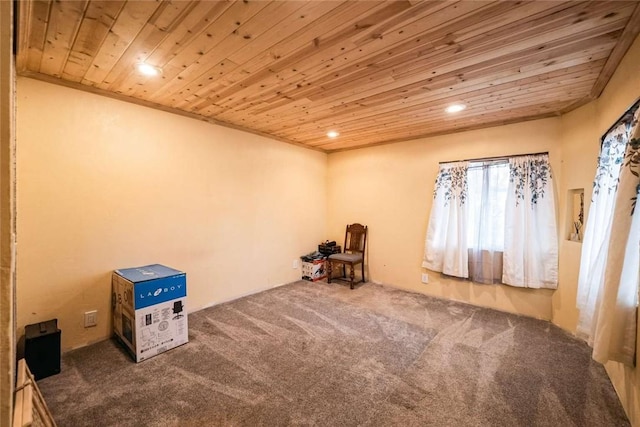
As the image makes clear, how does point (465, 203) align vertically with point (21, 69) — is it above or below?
below

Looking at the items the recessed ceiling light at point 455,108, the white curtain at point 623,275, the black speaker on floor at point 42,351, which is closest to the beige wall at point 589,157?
the white curtain at point 623,275

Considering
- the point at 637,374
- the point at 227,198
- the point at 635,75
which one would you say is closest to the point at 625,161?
the point at 635,75

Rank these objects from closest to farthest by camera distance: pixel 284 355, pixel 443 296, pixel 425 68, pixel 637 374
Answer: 1. pixel 637 374
2. pixel 425 68
3. pixel 284 355
4. pixel 443 296

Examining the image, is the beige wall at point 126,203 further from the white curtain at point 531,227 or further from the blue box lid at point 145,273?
the white curtain at point 531,227

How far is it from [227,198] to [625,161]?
141 inches

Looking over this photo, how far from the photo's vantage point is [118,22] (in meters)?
1.52

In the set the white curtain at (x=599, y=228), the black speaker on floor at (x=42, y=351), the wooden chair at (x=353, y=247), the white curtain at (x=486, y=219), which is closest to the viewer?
the white curtain at (x=599, y=228)

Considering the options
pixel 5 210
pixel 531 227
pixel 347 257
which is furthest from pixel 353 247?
pixel 5 210

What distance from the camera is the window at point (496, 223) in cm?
298

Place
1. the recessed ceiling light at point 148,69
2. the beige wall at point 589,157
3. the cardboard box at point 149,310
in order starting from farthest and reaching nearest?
the cardboard box at point 149,310
the recessed ceiling light at point 148,69
the beige wall at point 589,157

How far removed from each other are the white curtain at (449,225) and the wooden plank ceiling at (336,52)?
2.96 ft

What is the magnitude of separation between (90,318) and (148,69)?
225cm

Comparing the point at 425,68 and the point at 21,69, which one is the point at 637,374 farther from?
the point at 21,69

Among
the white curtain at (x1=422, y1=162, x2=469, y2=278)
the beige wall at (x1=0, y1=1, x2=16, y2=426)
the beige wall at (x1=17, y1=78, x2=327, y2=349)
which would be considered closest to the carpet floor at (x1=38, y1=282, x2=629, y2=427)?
the beige wall at (x1=17, y1=78, x2=327, y2=349)
